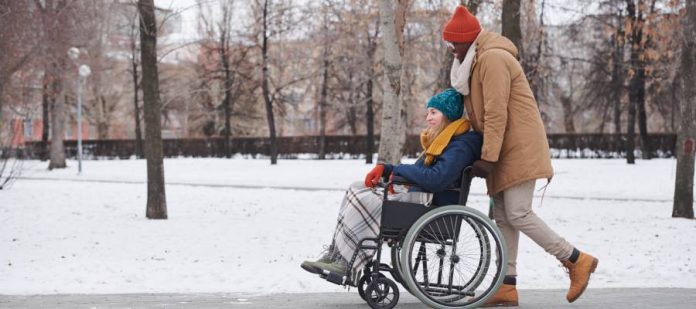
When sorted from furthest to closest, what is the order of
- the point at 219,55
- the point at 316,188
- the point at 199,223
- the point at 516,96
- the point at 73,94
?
1. the point at 219,55
2. the point at 73,94
3. the point at 316,188
4. the point at 199,223
5. the point at 516,96

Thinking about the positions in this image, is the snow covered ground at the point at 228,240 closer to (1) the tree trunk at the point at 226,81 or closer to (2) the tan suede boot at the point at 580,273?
(2) the tan suede boot at the point at 580,273

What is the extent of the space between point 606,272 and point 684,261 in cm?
111

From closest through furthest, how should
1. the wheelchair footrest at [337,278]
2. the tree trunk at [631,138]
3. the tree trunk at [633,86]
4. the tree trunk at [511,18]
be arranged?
the wheelchair footrest at [337,278] → the tree trunk at [511,18] → the tree trunk at [633,86] → the tree trunk at [631,138]

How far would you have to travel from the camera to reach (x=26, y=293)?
6285 millimetres

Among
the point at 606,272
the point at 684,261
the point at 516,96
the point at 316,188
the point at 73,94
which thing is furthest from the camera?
the point at 73,94

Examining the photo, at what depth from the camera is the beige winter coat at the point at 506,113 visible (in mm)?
5234

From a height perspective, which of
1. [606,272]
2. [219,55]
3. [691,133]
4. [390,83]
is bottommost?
[606,272]

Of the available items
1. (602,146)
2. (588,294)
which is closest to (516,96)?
(588,294)

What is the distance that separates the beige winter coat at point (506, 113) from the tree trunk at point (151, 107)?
7.25 meters

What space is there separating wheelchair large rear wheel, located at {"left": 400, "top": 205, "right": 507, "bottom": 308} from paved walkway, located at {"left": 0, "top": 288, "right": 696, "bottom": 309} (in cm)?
36

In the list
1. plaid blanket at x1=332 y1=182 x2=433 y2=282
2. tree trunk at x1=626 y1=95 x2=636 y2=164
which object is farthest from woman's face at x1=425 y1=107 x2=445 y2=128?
tree trunk at x1=626 y1=95 x2=636 y2=164

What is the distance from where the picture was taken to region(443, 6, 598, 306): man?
208 inches

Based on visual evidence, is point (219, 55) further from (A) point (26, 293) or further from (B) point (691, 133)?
(A) point (26, 293)

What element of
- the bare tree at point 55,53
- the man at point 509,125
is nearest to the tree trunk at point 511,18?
the man at point 509,125
